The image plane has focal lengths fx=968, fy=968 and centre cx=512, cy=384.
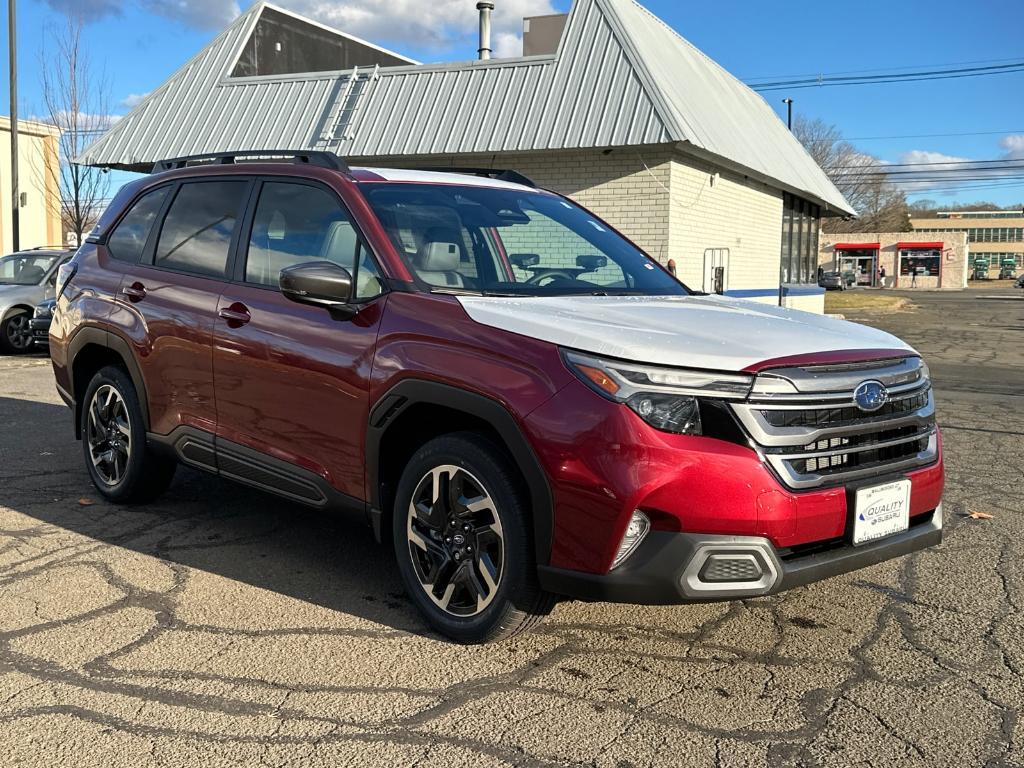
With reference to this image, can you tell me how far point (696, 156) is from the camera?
15398 mm

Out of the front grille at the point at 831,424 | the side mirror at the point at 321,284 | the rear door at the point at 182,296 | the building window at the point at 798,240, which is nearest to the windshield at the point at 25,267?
the rear door at the point at 182,296

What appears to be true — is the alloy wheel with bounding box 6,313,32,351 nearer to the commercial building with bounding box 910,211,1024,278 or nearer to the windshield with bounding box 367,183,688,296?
the windshield with bounding box 367,183,688,296

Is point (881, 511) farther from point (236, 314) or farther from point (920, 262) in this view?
point (920, 262)

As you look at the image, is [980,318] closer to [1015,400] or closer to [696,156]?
[696,156]

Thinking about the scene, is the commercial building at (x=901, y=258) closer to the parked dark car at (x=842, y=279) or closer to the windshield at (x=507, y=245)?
the parked dark car at (x=842, y=279)

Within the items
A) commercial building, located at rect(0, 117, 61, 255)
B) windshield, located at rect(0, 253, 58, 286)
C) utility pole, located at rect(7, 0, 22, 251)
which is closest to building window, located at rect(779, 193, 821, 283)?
windshield, located at rect(0, 253, 58, 286)

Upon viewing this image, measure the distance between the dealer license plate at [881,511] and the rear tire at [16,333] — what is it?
13.5 meters

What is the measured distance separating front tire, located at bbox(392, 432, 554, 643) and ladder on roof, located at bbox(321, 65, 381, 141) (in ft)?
44.0

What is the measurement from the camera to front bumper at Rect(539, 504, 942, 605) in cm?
314

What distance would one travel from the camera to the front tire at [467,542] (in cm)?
343

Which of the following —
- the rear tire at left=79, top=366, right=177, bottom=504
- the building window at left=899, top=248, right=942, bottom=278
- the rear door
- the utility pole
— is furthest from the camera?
the building window at left=899, top=248, right=942, bottom=278


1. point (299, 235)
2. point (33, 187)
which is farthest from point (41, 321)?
point (33, 187)

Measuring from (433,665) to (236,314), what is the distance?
6.37 feet

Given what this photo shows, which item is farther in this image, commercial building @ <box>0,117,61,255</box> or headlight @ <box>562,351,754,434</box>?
commercial building @ <box>0,117,61,255</box>
